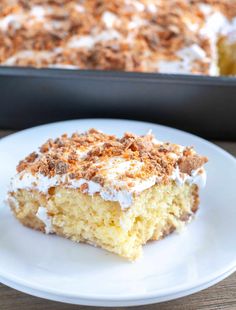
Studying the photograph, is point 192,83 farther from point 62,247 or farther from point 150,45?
point 62,247

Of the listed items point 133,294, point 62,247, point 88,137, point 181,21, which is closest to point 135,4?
point 181,21

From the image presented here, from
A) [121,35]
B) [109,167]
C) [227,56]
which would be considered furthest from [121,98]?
[227,56]

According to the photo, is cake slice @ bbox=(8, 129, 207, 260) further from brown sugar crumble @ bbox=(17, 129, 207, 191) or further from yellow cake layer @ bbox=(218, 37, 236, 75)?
yellow cake layer @ bbox=(218, 37, 236, 75)

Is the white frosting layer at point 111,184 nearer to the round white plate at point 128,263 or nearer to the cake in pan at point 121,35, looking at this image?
the round white plate at point 128,263

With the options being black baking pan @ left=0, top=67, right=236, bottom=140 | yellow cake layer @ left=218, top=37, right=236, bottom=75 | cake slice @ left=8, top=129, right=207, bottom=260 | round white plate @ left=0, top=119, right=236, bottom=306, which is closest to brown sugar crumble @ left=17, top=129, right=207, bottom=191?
cake slice @ left=8, top=129, right=207, bottom=260

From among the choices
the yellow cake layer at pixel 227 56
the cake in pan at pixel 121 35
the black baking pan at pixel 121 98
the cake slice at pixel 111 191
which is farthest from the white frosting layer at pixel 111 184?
the yellow cake layer at pixel 227 56
